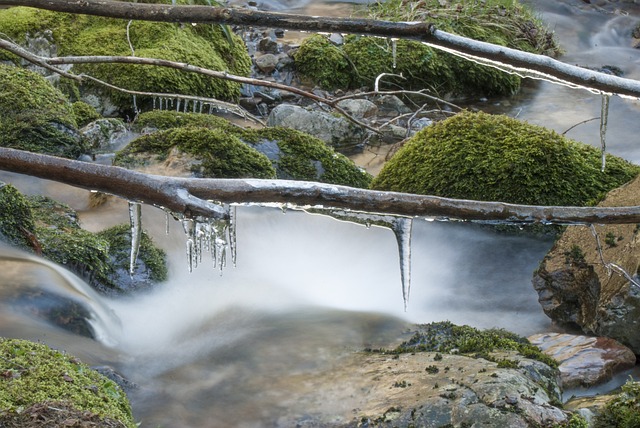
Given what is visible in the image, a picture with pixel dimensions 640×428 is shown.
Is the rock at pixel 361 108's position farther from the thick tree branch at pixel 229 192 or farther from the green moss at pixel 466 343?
the thick tree branch at pixel 229 192

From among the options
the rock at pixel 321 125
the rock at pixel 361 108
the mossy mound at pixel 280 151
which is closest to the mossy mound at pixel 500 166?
the mossy mound at pixel 280 151

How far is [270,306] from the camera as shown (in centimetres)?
554

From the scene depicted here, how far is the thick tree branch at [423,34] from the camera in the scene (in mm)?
2199

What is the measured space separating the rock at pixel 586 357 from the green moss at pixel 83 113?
523 cm

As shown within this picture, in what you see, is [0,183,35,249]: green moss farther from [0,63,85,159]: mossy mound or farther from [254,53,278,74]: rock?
[254,53,278,74]: rock

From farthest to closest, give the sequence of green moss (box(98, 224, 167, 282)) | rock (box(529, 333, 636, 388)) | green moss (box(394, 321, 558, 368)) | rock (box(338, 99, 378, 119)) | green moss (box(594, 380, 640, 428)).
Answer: rock (box(338, 99, 378, 119)) < green moss (box(98, 224, 167, 282)) < rock (box(529, 333, 636, 388)) < green moss (box(394, 321, 558, 368)) < green moss (box(594, 380, 640, 428))

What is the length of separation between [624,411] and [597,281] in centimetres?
159

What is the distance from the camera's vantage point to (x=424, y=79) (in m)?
11.7

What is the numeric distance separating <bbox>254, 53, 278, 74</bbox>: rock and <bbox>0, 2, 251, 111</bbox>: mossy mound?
0.78 meters

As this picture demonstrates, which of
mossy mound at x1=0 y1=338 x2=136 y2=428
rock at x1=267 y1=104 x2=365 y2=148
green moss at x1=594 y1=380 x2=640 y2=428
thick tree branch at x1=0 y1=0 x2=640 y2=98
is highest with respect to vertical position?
thick tree branch at x1=0 y1=0 x2=640 y2=98

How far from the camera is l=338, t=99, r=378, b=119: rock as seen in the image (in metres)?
10.4

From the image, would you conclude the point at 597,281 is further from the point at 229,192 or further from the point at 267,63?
the point at 267,63

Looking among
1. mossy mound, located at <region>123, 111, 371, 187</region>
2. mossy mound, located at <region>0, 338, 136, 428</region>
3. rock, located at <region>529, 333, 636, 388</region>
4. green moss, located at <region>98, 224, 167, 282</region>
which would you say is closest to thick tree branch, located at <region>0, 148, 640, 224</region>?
mossy mound, located at <region>0, 338, 136, 428</region>

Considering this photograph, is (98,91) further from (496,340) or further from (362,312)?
(496,340)
